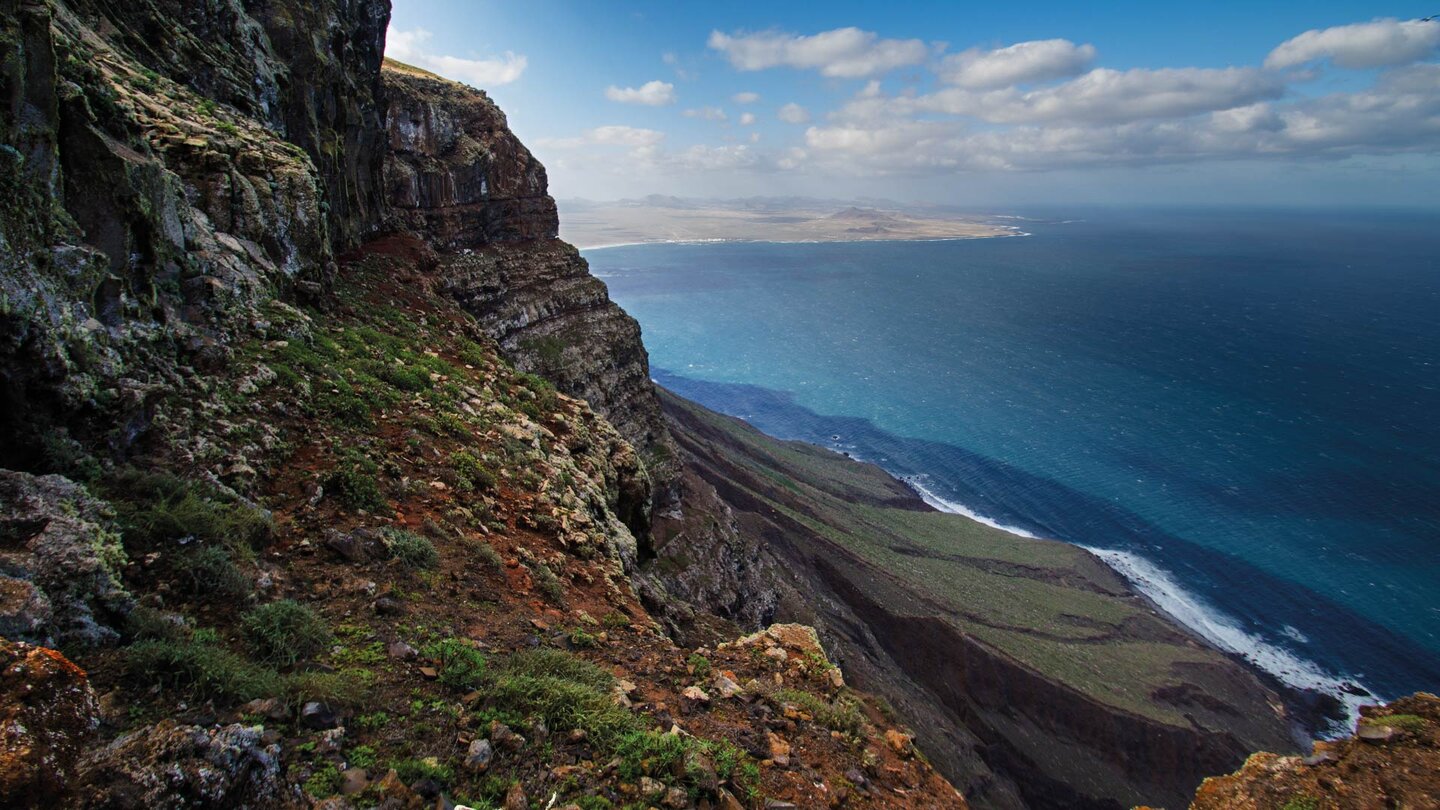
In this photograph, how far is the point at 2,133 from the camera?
8133mm

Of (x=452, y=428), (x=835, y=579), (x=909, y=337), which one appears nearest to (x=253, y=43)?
(x=452, y=428)

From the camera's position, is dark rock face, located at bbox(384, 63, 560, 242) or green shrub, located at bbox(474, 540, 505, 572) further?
dark rock face, located at bbox(384, 63, 560, 242)

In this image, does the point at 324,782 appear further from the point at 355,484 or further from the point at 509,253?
the point at 509,253

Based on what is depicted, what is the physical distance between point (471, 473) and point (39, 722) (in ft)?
33.6

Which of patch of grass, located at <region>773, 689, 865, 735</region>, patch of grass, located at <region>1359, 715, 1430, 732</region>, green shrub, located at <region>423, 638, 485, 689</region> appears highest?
green shrub, located at <region>423, 638, 485, 689</region>

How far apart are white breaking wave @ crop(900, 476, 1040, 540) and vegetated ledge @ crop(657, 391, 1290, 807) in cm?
423

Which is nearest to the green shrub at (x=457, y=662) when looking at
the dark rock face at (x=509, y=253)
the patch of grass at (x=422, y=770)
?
the patch of grass at (x=422, y=770)

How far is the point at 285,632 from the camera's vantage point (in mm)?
7559

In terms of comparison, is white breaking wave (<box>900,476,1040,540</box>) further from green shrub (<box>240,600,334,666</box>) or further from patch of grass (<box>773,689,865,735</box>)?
green shrub (<box>240,600,334,666</box>)

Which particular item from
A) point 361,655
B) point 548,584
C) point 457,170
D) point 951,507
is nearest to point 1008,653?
point 951,507

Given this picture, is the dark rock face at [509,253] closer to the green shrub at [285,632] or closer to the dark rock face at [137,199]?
the dark rock face at [137,199]

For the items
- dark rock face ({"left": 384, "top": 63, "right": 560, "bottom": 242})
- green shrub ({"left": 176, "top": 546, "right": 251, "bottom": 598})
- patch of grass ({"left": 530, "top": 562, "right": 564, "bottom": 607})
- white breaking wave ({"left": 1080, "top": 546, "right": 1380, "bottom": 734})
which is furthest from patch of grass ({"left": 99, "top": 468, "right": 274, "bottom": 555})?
white breaking wave ({"left": 1080, "top": 546, "right": 1380, "bottom": 734})

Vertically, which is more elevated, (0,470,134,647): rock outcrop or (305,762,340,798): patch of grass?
(0,470,134,647): rock outcrop

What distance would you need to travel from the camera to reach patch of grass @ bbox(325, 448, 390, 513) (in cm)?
1129
